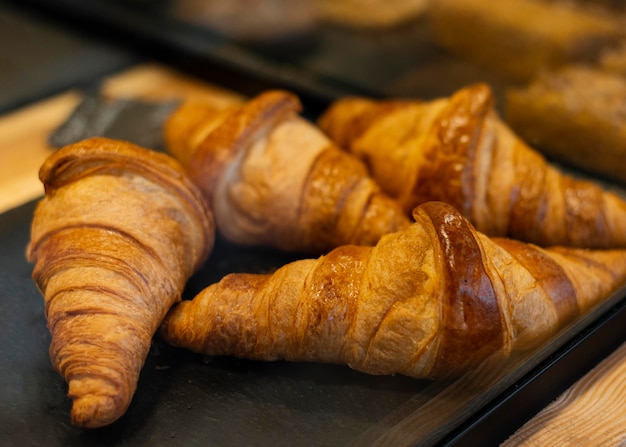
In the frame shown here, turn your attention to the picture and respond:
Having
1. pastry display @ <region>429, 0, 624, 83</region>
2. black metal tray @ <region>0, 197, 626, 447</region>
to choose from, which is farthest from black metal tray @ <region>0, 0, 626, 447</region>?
pastry display @ <region>429, 0, 624, 83</region>

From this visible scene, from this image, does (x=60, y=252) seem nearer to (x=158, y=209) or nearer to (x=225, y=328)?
(x=158, y=209)

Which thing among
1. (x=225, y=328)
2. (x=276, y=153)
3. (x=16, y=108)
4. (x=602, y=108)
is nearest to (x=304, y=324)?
(x=225, y=328)

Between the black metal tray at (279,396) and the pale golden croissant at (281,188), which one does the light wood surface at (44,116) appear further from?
the pale golden croissant at (281,188)

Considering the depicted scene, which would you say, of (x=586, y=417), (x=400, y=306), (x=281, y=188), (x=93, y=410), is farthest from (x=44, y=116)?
(x=586, y=417)

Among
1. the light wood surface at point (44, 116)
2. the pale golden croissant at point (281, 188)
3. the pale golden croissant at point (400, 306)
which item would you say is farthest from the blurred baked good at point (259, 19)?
the pale golden croissant at point (400, 306)

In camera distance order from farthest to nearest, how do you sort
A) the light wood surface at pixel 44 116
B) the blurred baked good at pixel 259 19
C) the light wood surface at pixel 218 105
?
the blurred baked good at pixel 259 19 < the light wood surface at pixel 44 116 < the light wood surface at pixel 218 105

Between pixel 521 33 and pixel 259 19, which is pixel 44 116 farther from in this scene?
pixel 521 33
